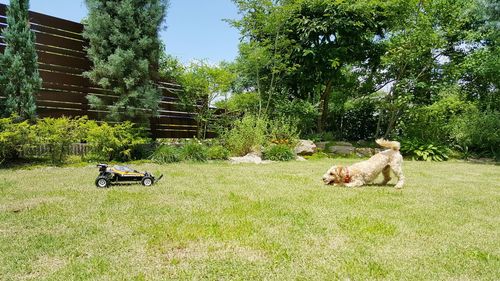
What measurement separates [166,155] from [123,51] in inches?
118

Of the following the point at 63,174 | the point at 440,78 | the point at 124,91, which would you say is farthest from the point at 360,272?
the point at 440,78

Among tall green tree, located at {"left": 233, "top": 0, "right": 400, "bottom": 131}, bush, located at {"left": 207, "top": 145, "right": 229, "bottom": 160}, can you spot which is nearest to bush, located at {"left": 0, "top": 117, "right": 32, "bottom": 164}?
bush, located at {"left": 207, "top": 145, "right": 229, "bottom": 160}

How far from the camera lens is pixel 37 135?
25.1ft

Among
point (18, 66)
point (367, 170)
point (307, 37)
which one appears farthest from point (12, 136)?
point (307, 37)

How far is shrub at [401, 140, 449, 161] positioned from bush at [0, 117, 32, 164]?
492 inches

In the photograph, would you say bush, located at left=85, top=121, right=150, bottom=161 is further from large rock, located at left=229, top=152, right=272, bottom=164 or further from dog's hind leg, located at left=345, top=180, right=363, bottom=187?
dog's hind leg, located at left=345, top=180, right=363, bottom=187

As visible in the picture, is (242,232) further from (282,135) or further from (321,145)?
(321,145)

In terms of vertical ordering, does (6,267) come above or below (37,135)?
below

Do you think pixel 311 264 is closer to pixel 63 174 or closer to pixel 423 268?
pixel 423 268

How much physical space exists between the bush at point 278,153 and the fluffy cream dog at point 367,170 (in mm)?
4731

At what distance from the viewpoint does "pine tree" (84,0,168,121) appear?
9.17 metres

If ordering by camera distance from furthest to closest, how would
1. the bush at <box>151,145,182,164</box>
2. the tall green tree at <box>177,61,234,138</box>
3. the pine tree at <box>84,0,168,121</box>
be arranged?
the tall green tree at <box>177,61,234,138</box>
the pine tree at <box>84,0,168,121</box>
the bush at <box>151,145,182,164</box>

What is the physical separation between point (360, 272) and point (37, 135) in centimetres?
761

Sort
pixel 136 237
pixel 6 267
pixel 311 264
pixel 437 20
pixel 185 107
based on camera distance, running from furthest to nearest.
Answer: pixel 437 20, pixel 185 107, pixel 136 237, pixel 311 264, pixel 6 267
